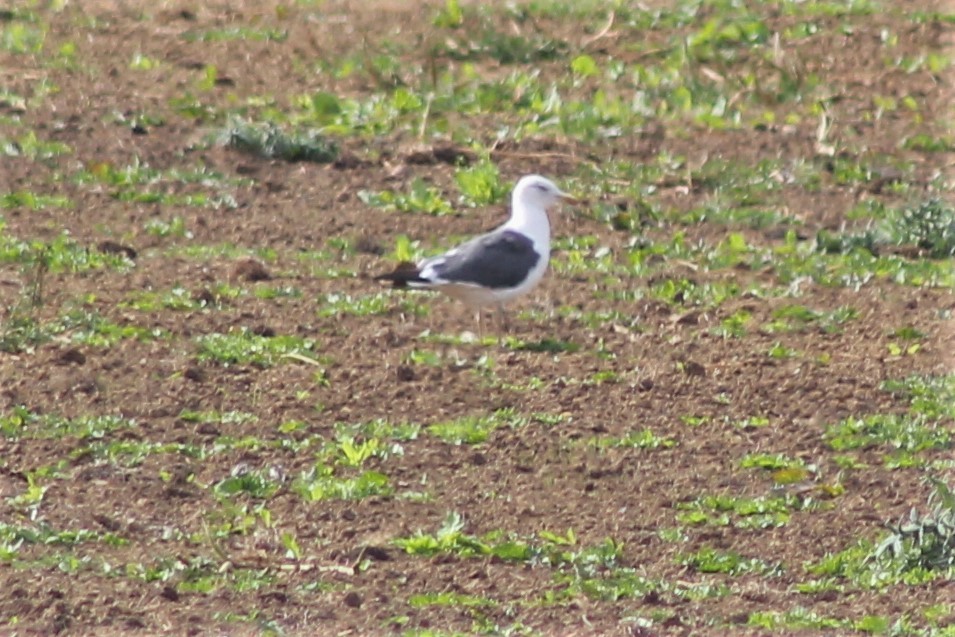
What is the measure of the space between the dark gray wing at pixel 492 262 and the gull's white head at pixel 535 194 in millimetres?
603

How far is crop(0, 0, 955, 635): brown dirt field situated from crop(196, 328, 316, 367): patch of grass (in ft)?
0.25

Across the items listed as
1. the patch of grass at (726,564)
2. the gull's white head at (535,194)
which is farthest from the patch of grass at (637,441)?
the gull's white head at (535,194)

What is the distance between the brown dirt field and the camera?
6895mm

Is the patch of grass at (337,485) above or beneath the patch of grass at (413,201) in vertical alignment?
above

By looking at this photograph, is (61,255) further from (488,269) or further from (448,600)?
(448,600)

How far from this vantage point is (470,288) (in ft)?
32.6

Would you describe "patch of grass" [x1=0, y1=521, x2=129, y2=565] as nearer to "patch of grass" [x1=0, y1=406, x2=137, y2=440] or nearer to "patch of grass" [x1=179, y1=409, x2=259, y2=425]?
"patch of grass" [x1=0, y1=406, x2=137, y2=440]

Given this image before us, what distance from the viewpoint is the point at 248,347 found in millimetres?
→ 9359

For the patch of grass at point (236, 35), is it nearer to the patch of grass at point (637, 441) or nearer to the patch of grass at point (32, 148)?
the patch of grass at point (32, 148)

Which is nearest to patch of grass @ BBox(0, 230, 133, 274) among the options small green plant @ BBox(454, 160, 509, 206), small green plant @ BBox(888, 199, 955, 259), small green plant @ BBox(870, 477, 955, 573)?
small green plant @ BBox(454, 160, 509, 206)

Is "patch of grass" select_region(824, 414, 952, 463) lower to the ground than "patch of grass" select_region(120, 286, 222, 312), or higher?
higher

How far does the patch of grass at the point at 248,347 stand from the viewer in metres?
9.20

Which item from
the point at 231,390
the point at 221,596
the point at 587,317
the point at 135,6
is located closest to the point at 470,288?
the point at 587,317

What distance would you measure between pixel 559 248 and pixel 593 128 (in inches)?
87.2
